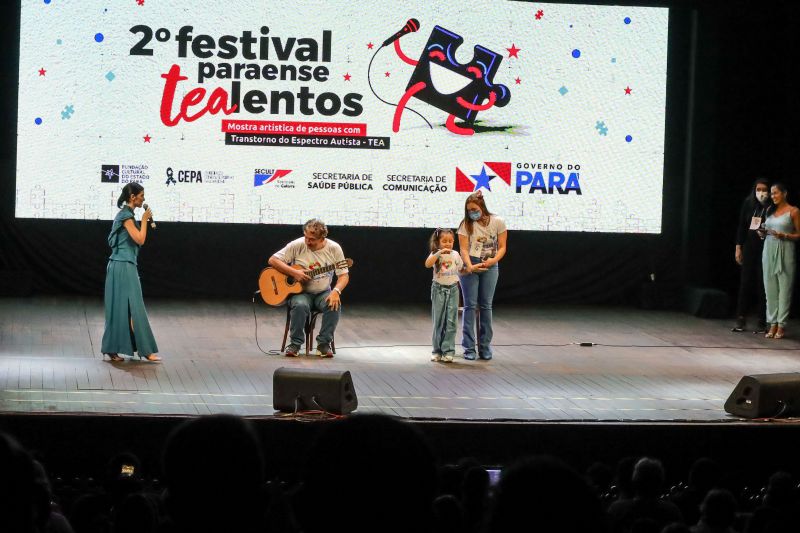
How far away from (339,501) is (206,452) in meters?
0.30

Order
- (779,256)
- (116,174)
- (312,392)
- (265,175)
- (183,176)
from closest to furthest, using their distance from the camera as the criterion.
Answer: (312,392)
(779,256)
(116,174)
(183,176)
(265,175)

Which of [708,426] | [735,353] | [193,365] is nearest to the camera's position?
[708,426]

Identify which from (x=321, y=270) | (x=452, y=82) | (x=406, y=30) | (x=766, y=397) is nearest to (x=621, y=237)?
(x=452, y=82)

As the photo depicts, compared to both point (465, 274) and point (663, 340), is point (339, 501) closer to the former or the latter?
point (465, 274)

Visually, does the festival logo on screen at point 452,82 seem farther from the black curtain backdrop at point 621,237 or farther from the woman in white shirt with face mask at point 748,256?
the woman in white shirt with face mask at point 748,256

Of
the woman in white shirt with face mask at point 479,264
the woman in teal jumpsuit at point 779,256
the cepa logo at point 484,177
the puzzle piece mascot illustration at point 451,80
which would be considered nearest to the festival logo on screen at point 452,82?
the puzzle piece mascot illustration at point 451,80

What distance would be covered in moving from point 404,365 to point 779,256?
383 cm

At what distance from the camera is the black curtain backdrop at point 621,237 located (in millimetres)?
12062

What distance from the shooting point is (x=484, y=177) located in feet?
39.9

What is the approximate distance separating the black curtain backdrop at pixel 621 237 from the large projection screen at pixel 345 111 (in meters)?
0.31

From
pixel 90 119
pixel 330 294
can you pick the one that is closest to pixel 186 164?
pixel 90 119

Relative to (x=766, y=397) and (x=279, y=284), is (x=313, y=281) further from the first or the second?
(x=766, y=397)

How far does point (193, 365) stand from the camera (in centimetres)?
837

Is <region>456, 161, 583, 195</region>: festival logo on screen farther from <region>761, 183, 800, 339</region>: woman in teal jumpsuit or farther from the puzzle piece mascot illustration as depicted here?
<region>761, 183, 800, 339</region>: woman in teal jumpsuit
